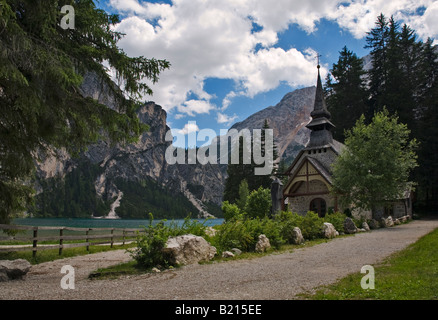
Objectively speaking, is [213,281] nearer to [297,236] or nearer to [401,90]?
[297,236]

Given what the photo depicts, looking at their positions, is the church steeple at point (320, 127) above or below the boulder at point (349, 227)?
above

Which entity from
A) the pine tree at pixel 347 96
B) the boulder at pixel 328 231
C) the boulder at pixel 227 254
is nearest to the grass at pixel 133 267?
the boulder at pixel 227 254

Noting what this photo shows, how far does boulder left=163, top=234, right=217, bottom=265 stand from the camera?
859 centimetres

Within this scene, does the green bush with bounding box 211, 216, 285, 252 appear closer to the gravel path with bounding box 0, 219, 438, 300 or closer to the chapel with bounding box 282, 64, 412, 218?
the gravel path with bounding box 0, 219, 438, 300

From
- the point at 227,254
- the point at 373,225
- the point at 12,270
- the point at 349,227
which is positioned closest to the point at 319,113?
the point at 373,225

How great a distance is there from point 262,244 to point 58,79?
27.5 ft

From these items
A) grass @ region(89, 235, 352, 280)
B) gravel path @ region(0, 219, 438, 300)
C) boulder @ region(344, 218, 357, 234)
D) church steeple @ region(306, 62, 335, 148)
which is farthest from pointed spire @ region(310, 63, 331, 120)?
gravel path @ region(0, 219, 438, 300)

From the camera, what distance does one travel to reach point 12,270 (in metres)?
7.41

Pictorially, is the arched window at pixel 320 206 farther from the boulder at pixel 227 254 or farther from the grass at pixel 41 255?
the grass at pixel 41 255

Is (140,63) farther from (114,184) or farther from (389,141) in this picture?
(114,184)

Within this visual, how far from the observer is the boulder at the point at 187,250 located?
859cm

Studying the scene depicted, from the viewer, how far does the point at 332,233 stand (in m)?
15.7

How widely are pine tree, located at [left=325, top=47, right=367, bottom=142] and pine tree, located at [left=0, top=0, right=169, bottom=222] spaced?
39430 millimetres

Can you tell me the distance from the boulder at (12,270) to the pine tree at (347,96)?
4182cm
